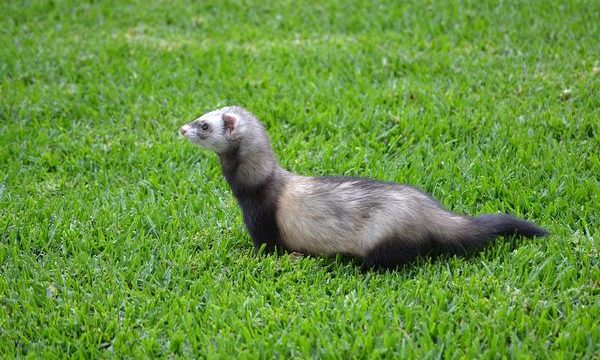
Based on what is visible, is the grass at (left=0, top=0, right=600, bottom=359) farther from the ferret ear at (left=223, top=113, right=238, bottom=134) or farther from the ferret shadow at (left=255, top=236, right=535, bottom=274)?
the ferret ear at (left=223, top=113, right=238, bottom=134)

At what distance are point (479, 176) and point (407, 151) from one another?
685 millimetres

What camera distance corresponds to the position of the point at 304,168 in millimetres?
5402

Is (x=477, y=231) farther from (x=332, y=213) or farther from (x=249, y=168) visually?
(x=249, y=168)

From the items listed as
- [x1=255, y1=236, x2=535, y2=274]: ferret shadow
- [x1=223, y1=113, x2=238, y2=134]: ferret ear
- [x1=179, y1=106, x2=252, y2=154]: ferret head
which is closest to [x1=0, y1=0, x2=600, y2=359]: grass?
[x1=255, y1=236, x2=535, y2=274]: ferret shadow

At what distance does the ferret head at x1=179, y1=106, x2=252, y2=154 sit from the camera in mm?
4316

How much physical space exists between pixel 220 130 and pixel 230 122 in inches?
3.2

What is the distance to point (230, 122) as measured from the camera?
432cm

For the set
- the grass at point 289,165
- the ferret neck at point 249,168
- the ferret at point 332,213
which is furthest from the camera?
the ferret neck at point 249,168

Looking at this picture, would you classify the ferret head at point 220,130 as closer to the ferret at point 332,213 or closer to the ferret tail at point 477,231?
the ferret at point 332,213

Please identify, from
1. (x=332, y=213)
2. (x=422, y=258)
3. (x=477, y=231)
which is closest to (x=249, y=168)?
(x=332, y=213)

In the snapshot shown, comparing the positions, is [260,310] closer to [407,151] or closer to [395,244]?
[395,244]

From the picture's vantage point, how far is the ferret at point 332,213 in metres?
3.96

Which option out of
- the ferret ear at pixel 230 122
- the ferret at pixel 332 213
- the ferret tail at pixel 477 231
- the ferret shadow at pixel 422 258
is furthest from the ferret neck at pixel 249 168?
the ferret tail at pixel 477 231

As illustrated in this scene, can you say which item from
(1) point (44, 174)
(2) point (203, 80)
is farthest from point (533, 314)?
(2) point (203, 80)
